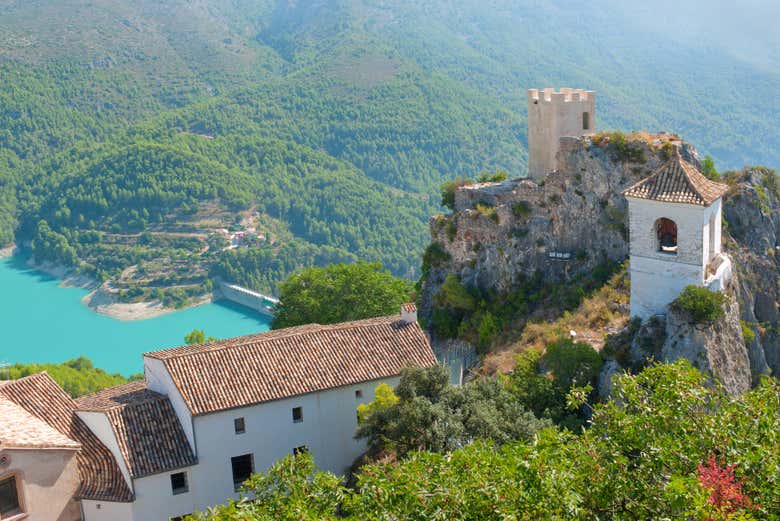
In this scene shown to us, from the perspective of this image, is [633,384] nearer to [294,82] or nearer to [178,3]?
[294,82]

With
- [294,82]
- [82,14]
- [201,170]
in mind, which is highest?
[82,14]

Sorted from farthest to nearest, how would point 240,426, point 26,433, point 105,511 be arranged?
point 240,426 < point 105,511 < point 26,433

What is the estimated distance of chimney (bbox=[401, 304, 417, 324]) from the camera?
29938mm

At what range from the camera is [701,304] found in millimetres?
25406

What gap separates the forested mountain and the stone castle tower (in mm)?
75187

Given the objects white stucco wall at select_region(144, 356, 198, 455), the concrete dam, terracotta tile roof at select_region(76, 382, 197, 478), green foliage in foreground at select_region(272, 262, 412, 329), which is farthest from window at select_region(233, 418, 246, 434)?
the concrete dam

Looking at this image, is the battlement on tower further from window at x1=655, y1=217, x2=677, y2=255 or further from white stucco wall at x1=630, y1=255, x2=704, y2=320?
white stucco wall at x1=630, y1=255, x2=704, y2=320

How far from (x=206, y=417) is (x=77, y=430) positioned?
388 centimetres

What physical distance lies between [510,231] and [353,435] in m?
10.1

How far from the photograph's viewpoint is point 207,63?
168000 mm

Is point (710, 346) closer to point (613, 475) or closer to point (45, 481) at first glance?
point (613, 475)

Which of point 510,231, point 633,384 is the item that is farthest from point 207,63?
point 633,384

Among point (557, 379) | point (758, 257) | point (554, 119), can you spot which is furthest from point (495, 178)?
point (557, 379)

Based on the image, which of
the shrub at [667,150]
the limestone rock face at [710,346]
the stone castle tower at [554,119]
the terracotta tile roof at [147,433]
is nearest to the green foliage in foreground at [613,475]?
the limestone rock face at [710,346]
